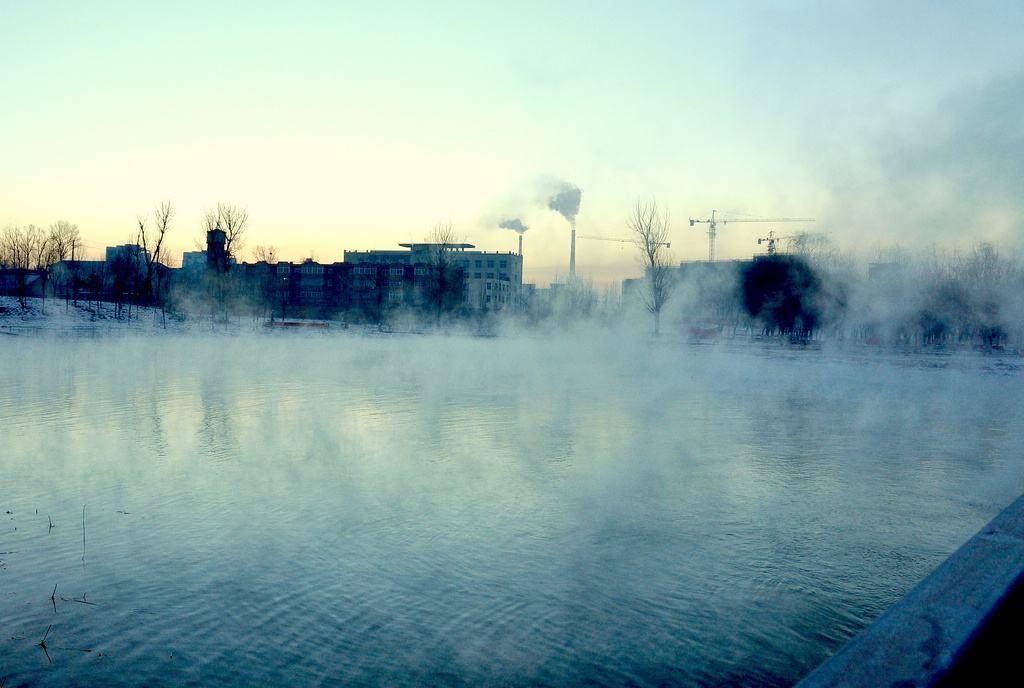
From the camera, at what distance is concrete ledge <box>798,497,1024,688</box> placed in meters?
1.51

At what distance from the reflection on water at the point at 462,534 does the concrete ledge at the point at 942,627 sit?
0.73 m

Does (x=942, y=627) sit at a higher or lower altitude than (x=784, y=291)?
lower

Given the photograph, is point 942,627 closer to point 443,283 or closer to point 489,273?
point 443,283

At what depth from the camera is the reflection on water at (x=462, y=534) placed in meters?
2.77

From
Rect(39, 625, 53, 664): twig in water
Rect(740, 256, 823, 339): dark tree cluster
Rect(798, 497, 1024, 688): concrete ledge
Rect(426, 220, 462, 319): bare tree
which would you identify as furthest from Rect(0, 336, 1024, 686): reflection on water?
Rect(426, 220, 462, 319): bare tree

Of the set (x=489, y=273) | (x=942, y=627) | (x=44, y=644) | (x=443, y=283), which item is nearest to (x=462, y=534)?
(x=44, y=644)

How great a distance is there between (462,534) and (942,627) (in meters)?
2.70

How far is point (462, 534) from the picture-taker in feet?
13.5

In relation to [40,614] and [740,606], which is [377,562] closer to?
[40,614]

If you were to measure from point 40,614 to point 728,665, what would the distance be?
8.99 ft

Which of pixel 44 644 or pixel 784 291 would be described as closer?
pixel 44 644

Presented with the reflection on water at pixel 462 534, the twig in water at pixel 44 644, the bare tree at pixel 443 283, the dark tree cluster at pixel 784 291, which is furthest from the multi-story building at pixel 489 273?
the twig in water at pixel 44 644

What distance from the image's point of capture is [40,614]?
3.04 meters

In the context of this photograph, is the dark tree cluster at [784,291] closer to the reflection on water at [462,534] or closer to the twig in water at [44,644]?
the reflection on water at [462,534]
